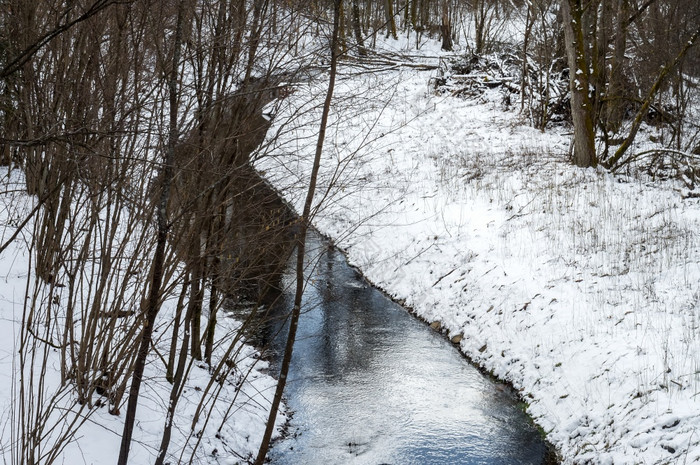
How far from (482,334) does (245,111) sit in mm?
4981

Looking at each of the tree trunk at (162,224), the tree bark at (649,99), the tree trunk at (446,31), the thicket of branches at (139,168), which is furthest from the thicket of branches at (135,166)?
the tree trunk at (446,31)

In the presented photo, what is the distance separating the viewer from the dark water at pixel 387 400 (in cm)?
681

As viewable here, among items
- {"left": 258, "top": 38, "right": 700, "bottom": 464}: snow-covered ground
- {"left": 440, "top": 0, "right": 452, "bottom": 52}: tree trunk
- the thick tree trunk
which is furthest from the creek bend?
{"left": 440, "top": 0, "right": 452, "bottom": 52}: tree trunk

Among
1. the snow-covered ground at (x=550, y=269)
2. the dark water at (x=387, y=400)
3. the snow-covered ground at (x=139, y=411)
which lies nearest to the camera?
the snow-covered ground at (x=139, y=411)

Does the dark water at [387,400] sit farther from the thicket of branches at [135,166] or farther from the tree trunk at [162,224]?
the tree trunk at [162,224]

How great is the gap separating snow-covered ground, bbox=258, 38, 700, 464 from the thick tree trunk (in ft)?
1.75

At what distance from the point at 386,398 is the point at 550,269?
11.2ft

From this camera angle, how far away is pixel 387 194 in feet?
49.6

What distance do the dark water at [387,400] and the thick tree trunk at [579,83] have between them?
5.43m

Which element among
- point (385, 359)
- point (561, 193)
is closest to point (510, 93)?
point (561, 193)

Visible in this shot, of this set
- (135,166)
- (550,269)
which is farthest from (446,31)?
(135,166)

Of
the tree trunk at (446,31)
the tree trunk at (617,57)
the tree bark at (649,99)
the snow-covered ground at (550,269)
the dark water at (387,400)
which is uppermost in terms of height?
the tree trunk at (446,31)

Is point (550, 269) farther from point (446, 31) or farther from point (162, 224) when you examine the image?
point (446, 31)

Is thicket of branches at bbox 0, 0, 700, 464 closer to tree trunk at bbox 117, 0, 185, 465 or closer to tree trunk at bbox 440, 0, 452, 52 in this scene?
tree trunk at bbox 117, 0, 185, 465
